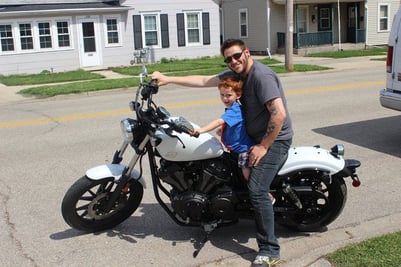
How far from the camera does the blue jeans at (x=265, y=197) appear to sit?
158 inches

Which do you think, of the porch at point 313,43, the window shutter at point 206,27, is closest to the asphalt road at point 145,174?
the window shutter at point 206,27

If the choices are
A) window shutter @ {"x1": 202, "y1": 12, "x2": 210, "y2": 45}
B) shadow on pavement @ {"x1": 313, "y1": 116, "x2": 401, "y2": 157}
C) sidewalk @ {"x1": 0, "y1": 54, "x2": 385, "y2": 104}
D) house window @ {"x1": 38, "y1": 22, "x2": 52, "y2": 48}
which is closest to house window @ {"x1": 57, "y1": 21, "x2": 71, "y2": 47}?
house window @ {"x1": 38, "y1": 22, "x2": 52, "y2": 48}

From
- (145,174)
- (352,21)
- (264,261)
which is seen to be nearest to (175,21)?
(352,21)

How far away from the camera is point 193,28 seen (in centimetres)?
2742

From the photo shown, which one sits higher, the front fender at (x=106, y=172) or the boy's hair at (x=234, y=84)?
the boy's hair at (x=234, y=84)

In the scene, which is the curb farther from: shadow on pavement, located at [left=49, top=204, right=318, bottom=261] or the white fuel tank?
the white fuel tank

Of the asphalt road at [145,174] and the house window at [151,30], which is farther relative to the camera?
the house window at [151,30]

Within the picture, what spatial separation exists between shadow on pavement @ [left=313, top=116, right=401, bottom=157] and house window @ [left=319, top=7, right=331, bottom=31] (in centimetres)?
2337

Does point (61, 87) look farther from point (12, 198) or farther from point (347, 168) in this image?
point (347, 168)

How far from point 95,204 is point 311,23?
2899 centimetres

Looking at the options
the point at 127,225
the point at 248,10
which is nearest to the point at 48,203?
the point at 127,225

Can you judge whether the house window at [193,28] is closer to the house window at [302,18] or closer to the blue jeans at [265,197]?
the house window at [302,18]

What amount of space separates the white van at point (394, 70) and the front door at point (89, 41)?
19290 millimetres

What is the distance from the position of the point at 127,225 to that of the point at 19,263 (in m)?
1.06
